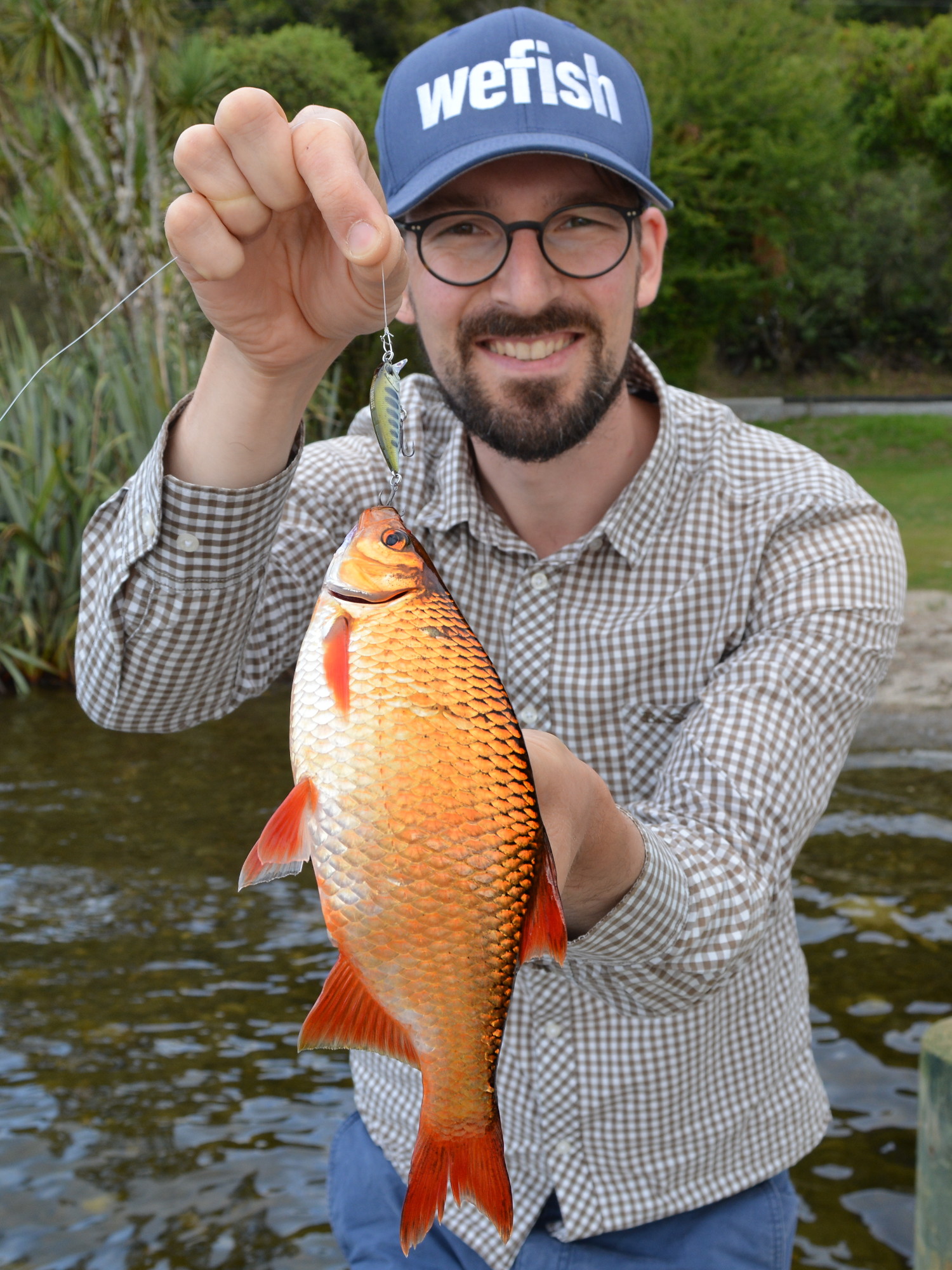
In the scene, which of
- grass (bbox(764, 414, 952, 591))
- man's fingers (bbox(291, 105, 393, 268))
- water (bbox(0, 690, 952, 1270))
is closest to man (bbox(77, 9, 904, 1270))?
man's fingers (bbox(291, 105, 393, 268))

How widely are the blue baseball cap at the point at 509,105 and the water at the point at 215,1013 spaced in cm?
333

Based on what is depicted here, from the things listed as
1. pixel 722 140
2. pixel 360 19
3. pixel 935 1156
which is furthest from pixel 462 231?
pixel 360 19

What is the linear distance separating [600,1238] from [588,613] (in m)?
1.22

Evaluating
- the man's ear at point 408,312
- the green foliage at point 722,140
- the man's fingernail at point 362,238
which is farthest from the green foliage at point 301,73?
the man's fingernail at point 362,238

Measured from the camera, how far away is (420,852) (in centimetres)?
123

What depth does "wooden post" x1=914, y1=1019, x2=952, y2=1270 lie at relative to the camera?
9.11 feet

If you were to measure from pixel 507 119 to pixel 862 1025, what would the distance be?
401 cm

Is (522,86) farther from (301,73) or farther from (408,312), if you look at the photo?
(301,73)

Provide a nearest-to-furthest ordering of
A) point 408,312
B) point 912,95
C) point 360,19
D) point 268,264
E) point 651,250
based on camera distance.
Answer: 1. point 268,264
2. point 408,312
3. point 651,250
4. point 912,95
5. point 360,19

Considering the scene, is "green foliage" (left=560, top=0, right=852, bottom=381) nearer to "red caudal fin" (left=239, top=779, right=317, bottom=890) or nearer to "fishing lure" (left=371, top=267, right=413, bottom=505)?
"fishing lure" (left=371, top=267, right=413, bottom=505)

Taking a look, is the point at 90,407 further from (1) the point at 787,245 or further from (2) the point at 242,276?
(1) the point at 787,245

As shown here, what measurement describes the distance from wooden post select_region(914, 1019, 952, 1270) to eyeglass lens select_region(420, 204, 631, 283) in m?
1.91

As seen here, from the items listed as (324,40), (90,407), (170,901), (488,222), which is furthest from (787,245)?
(488,222)

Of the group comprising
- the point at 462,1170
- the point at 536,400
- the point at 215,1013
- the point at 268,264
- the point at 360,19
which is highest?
the point at 360,19
